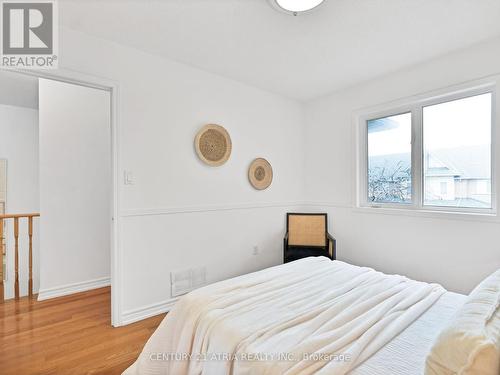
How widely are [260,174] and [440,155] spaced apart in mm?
1898

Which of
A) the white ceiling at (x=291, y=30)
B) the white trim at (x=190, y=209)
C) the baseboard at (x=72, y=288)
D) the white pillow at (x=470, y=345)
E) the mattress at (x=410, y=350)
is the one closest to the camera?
the white pillow at (x=470, y=345)

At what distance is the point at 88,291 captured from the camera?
315cm

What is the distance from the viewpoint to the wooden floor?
1.77m

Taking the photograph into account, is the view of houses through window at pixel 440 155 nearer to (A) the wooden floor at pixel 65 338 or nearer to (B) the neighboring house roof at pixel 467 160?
(B) the neighboring house roof at pixel 467 160

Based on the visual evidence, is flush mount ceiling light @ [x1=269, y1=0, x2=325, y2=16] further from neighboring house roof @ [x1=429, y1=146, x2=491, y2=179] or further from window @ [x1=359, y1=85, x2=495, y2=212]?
neighboring house roof @ [x1=429, y1=146, x2=491, y2=179]

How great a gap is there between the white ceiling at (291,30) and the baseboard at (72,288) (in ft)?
8.69

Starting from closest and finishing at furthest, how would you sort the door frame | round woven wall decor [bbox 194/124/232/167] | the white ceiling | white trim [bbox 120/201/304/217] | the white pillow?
the white pillow < the white ceiling < the door frame < white trim [bbox 120/201/304/217] < round woven wall decor [bbox 194/124/232/167]

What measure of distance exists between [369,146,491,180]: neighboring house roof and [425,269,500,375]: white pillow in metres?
1.96

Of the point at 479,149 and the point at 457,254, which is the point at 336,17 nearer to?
the point at 479,149

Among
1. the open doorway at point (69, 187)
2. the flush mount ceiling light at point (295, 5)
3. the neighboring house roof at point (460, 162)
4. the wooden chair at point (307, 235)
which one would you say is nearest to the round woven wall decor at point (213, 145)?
the open doorway at point (69, 187)

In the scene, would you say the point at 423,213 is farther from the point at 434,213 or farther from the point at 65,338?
the point at 65,338

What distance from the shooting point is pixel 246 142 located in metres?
3.24

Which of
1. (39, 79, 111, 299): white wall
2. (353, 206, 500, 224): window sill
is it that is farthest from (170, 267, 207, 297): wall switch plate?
(353, 206, 500, 224): window sill

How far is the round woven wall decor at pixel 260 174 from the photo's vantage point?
10.7 ft
